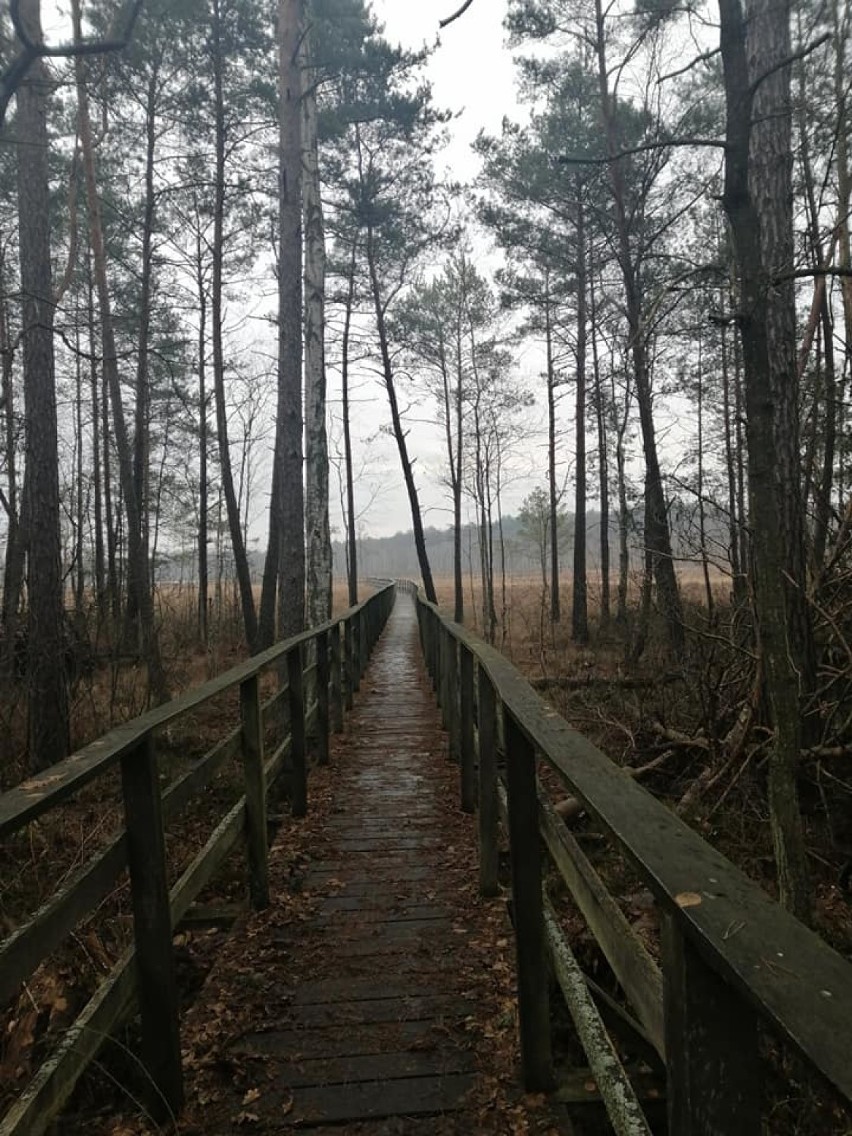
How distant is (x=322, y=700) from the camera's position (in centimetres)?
577

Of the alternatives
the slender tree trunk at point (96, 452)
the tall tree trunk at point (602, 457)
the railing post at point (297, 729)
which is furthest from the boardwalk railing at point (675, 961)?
the tall tree trunk at point (602, 457)

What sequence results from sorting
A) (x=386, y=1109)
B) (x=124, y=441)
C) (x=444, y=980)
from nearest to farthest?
(x=386, y=1109) → (x=444, y=980) → (x=124, y=441)

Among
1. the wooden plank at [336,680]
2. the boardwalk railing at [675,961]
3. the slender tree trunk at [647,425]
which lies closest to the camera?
the boardwalk railing at [675,961]

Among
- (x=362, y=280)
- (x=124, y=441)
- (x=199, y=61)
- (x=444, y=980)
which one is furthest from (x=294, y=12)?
(x=444, y=980)

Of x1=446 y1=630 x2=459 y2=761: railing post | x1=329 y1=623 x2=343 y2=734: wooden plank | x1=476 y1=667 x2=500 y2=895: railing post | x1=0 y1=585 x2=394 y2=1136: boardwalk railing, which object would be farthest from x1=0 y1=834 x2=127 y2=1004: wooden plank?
x1=329 y1=623 x2=343 y2=734: wooden plank

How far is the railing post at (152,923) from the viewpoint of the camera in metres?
2.06

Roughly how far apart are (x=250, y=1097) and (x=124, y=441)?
10.2 metres

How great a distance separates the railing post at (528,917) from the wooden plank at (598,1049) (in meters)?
0.07

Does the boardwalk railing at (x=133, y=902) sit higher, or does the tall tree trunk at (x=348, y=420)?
the tall tree trunk at (x=348, y=420)

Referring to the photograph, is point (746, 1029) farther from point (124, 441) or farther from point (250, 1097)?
point (124, 441)

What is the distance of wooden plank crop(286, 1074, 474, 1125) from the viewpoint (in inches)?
85.6

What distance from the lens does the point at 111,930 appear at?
3855 mm

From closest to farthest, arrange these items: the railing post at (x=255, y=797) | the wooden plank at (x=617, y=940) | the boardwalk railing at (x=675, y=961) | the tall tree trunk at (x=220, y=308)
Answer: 1. the boardwalk railing at (x=675, y=961)
2. the wooden plank at (x=617, y=940)
3. the railing post at (x=255, y=797)
4. the tall tree trunk at (x=220, y=308)

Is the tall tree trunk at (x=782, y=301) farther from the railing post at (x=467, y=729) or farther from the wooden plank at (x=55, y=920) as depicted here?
the wooden plank at (x=55, y=920)
